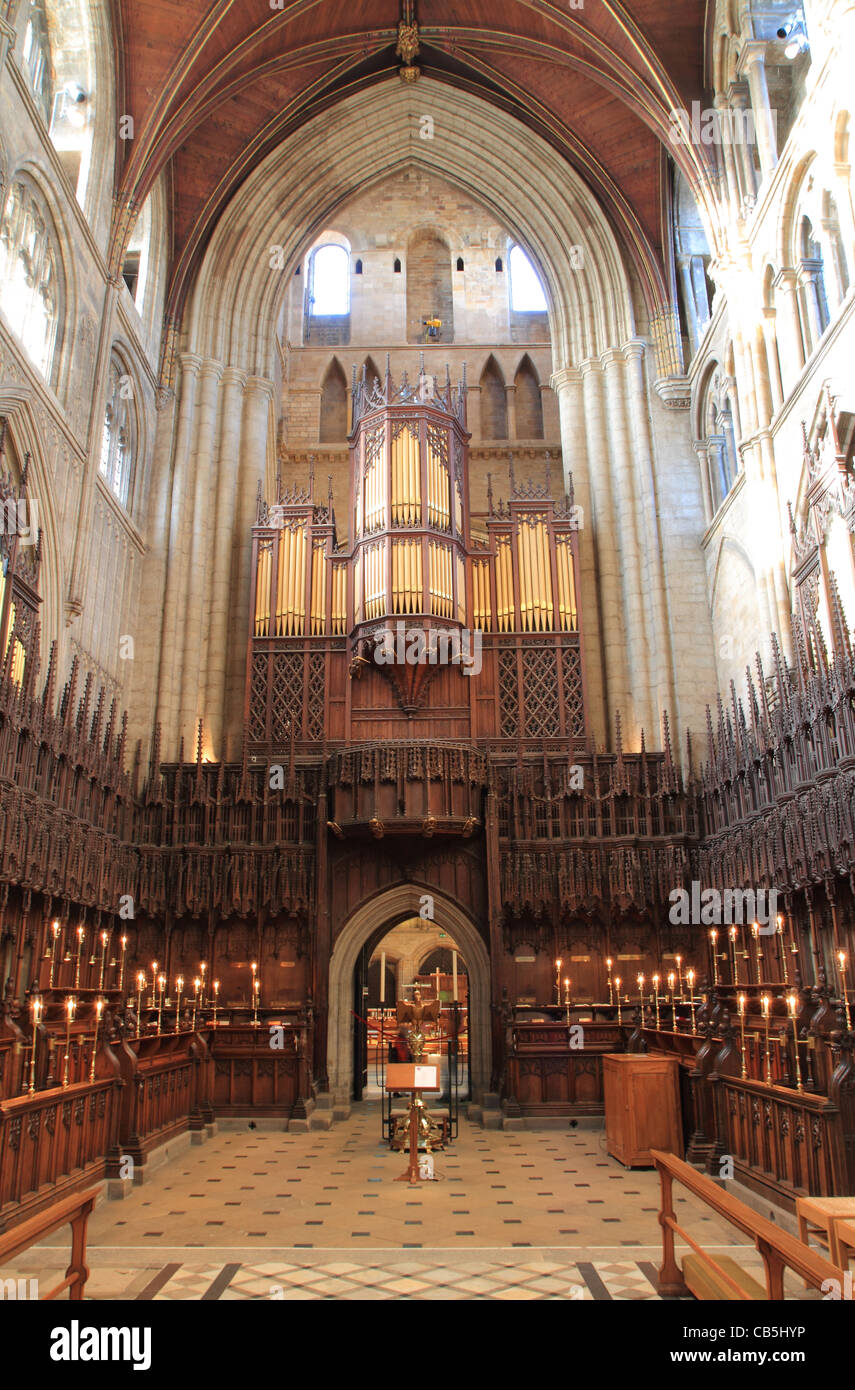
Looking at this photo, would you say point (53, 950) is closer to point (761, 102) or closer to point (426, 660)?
point (426, 660)

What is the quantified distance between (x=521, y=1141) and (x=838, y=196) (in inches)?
529

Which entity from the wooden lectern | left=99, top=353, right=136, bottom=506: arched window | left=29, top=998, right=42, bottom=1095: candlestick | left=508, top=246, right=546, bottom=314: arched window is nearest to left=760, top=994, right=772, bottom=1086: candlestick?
the wooden lectern

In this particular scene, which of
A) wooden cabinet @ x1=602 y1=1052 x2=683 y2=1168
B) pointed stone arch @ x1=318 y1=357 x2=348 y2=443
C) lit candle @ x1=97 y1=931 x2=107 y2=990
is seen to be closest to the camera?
wooden cabinet @ x1=602 y1=1052 x2=683 y2=1168

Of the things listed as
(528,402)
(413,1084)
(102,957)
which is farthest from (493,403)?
(413,1084)

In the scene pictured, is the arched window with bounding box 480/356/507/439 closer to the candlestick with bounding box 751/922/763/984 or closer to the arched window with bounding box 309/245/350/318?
the arched window with bounding box 309/245/350/318

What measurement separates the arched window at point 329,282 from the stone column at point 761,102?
A: 13.5m

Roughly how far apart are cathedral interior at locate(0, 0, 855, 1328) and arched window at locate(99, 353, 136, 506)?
0.44ft

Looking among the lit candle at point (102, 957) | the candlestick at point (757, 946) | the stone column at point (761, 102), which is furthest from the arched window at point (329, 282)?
the candlestick at point (757, 946)

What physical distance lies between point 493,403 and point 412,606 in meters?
11.0

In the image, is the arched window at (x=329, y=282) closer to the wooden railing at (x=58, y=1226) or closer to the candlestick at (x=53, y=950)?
the candlestick at (x=53, y=950)

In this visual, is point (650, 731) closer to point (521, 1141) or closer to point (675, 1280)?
point (521, 1141)

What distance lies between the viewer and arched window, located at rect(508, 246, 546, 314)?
2806 cm

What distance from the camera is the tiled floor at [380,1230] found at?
20.8 feet

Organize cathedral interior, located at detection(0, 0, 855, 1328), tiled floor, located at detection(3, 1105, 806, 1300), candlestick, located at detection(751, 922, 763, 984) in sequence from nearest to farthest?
tiled floor, located at detection(3, 1105, 806, 1300), cathedral interior, located at detection(0, 0, 855, 1328), candlestick, located at detection(751, 922, 763, 984)
